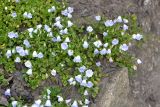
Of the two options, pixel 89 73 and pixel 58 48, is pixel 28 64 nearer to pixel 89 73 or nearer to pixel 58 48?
pixel 58 48

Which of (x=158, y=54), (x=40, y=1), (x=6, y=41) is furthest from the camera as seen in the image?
(x=158, y=54)

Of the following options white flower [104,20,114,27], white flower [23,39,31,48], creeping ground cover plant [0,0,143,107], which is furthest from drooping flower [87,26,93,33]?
white flower [23,39,31,48]

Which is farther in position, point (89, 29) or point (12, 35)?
point (89, 29)

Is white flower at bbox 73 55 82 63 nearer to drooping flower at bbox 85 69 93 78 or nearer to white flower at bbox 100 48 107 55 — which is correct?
drooping flower at bbox 85 69 93 78

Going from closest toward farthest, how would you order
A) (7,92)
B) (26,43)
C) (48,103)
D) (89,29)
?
(48,103)
(7,92)
(26,43)
(89,29)

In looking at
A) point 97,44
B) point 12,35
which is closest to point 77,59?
point 97,44

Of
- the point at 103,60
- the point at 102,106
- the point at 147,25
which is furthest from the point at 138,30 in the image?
the point at 102,106

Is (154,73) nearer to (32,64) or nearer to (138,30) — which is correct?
(138,30)

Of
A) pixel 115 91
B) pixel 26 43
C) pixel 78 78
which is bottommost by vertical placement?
pixel 115 91
